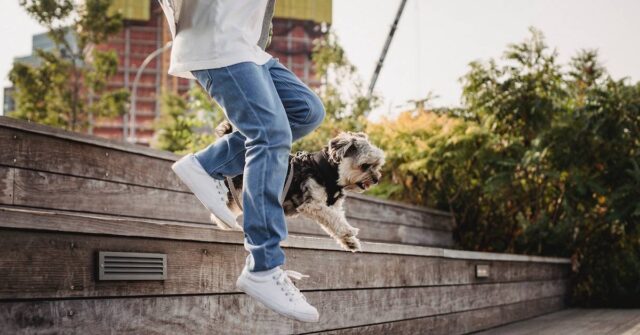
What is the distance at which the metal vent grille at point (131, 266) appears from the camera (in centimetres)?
222

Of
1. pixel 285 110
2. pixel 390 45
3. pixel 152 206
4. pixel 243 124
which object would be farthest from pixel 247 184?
pixel 390 45

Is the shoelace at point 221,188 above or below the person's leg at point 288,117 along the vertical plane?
below

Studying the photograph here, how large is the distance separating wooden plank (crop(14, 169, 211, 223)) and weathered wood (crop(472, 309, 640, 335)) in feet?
7.21

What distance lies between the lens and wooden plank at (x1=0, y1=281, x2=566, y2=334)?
2.03 meters

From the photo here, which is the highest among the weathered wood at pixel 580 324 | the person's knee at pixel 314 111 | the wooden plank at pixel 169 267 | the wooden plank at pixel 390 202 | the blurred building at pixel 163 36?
the blurred building at pixel 163 36

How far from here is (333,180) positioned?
12.4ft

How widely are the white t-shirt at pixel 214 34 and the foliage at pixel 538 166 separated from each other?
18.1 feet

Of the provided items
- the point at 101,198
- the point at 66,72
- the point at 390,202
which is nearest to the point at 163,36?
the point at 66,72

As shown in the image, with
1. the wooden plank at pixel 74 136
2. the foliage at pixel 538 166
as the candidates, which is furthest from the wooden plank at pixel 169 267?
the foliage at pixel 538 166

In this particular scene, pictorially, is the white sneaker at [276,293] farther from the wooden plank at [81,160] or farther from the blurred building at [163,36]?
the blurred building at [163,36]

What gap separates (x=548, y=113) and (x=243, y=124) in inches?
246

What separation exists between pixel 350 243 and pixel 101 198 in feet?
4.10

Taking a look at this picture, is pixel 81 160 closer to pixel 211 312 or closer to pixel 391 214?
pixel 211 312

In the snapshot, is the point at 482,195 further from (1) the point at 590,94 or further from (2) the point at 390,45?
(2) the point at 390,45
